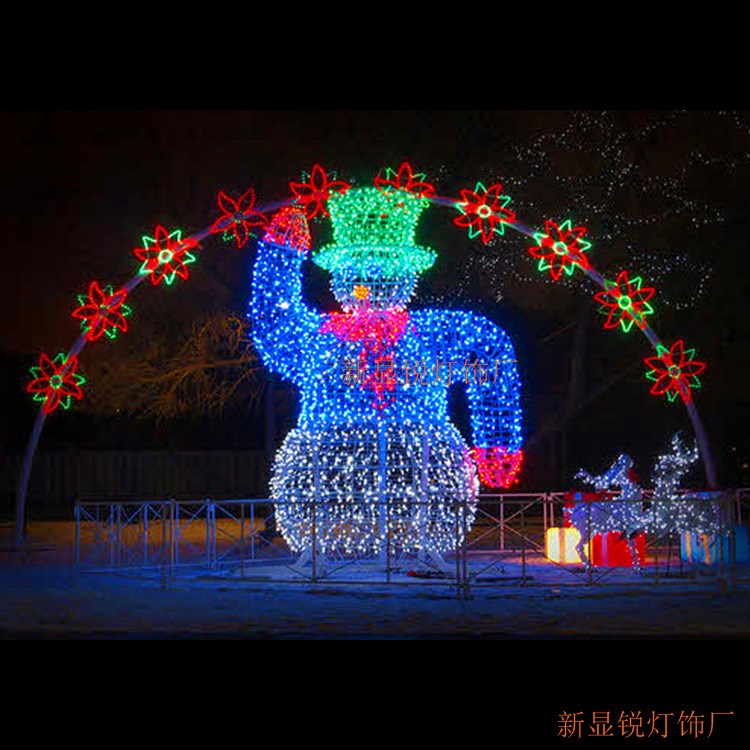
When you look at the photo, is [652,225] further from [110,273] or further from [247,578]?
[247,578]

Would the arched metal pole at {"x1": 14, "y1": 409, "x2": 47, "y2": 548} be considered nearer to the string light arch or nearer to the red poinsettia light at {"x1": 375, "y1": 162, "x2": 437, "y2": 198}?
the string light arch

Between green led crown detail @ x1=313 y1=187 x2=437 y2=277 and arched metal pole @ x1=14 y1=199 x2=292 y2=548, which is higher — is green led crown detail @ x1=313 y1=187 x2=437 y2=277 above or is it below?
above

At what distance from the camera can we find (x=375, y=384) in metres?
11.7

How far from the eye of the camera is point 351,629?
8266 millimetres

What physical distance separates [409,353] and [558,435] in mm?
13259

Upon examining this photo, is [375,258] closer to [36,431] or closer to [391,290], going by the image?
[391,290]

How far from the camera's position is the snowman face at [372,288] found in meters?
11.9

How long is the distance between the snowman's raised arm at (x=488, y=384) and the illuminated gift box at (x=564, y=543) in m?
1.38

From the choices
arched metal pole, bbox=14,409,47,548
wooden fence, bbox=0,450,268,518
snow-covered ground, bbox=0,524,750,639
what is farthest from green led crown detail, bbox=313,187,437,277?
wooden fence, bbox=0,450,268,518

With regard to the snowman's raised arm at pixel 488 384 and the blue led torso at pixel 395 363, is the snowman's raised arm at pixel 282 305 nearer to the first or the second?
the blue led torso at pixel 395 363

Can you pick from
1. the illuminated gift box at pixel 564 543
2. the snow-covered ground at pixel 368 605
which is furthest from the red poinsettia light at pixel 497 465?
the illuminated gift box at pixel 564 543

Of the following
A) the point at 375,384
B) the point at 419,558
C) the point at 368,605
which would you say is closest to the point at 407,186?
the point at 375,384

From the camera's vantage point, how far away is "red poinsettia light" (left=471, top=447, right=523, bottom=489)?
11.9m

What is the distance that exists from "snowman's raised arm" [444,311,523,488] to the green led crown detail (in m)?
0.83
